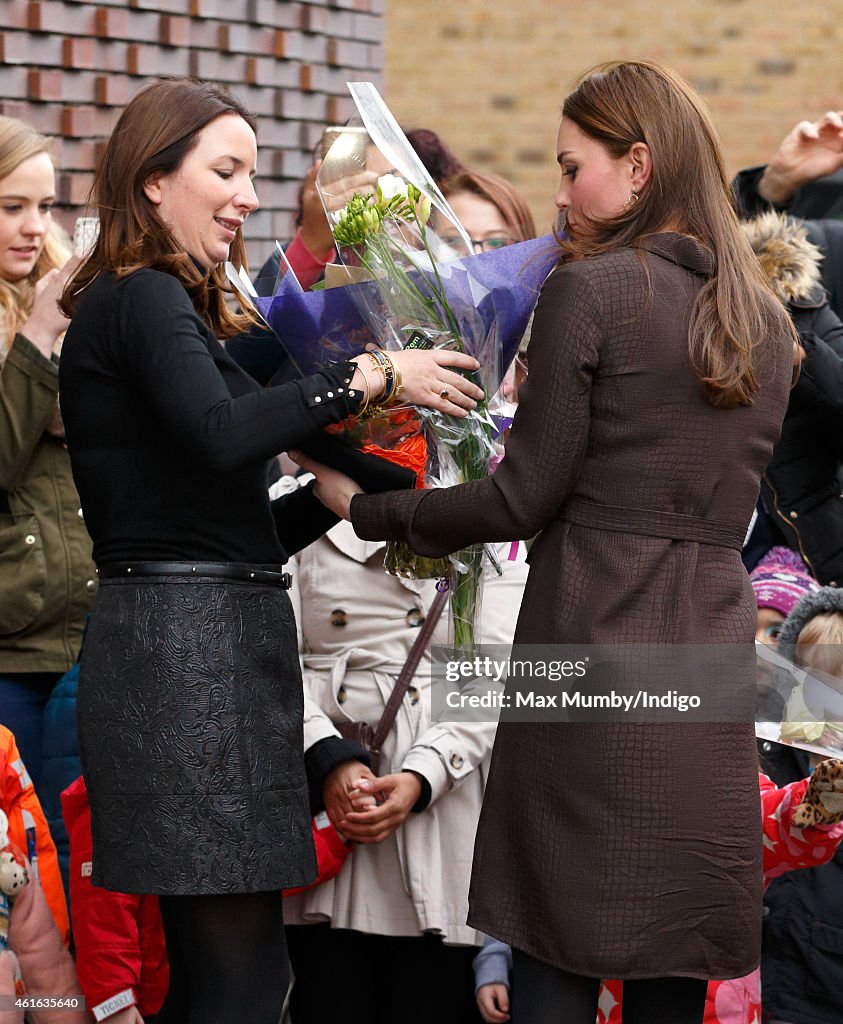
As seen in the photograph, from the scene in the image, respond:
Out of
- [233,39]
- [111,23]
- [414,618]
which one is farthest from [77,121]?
[414,618]

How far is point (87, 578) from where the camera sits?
3.37 metres

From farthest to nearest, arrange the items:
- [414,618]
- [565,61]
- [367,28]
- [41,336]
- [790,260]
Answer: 1. [565,61]
2. [367,28]
3. [790,260]
4. [414,618]
5. [41,336]

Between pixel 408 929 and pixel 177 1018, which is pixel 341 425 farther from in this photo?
pixel 408 929

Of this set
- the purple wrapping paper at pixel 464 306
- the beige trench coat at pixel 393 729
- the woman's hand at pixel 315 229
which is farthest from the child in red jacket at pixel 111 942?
the woman's hand at pixel 315 229

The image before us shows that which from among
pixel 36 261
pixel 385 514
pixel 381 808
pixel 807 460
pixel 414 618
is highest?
pixel 36 261

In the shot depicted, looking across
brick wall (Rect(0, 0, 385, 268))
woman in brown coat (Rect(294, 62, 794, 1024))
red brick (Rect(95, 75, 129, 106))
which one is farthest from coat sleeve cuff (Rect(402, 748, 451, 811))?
red brick (Rect(95, 75, 129, 106))

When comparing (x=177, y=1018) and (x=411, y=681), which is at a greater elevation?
(x=411, y=681)

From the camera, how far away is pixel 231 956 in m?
2.37

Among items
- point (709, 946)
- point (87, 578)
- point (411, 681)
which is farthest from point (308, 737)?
point (709, 946)

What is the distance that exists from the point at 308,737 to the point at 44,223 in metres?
1.37

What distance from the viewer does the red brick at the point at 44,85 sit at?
4.37 meters

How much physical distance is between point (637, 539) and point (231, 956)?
2.97 feet

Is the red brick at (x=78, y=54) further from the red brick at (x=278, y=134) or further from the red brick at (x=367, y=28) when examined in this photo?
the red brick at (x=367, y=28)

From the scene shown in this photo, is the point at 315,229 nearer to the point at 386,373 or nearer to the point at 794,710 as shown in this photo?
the point at 386,373
